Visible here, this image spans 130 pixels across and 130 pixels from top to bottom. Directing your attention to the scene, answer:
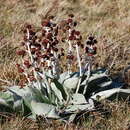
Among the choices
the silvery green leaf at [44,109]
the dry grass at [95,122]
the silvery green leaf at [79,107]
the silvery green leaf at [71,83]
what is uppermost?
the silvery green leaf at [71,83]

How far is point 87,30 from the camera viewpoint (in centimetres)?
607

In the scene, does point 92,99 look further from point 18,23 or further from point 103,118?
point 18,23

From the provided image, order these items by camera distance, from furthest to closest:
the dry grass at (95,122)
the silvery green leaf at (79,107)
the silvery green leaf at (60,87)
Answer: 1. the silvery green leaf at (60,87)
2. the silvery green leaf at (79,107)
3. the dry grass at (95,122)

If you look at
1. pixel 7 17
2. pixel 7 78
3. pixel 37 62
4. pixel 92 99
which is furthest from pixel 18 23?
pixel 92 99

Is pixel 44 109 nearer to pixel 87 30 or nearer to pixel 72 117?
pixel 72 117

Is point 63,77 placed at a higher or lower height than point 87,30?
higher

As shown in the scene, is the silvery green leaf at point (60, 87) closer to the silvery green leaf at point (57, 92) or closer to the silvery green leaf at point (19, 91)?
the silvery green leaf at point (57, 92)

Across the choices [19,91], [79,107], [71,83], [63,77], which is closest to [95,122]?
[79,107]

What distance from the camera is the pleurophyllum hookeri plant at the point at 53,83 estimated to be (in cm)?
352

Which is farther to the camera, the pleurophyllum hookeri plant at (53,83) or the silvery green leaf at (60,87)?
the silvery green leaf at (60,87)

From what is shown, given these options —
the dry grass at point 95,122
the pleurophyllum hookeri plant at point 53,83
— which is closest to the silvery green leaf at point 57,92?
the pleurophyllum hookeri plant at point 53,83

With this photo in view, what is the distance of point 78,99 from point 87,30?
262 centimetres

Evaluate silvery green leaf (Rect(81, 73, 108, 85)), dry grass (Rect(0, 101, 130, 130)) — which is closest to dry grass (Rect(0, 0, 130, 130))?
dry grass (Rect(0, 101, 130, 130))

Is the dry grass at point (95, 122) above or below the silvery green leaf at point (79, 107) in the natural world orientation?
below
